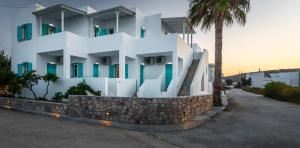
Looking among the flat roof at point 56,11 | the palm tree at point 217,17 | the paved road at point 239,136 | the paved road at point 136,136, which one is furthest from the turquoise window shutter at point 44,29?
the paved road at point 239,136

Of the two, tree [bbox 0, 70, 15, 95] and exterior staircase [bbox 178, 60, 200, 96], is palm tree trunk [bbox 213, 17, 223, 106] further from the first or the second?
tree [bbox 0, 70, 15, 95]

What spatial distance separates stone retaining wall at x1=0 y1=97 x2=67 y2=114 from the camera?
450 inches

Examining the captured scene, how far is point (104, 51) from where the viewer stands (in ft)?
52.7

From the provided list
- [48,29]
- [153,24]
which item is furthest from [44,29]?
[153,24]

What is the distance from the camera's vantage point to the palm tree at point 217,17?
48.7 feet

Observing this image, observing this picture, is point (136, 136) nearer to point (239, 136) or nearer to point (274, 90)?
point (239, 136)

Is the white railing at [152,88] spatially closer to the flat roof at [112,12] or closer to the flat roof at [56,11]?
the flat roof at [112,12]

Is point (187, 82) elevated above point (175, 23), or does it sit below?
below

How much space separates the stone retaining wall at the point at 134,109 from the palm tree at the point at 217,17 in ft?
17.5

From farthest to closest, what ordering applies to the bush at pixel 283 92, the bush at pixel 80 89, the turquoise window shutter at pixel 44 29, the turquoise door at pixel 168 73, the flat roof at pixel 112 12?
the bush at pixel 283 92 → the turquoise window shutter at pixel 44 29 → the turquoise door at pixel 168 73 → the flat roof at pixel 112 12 → the bush at pixel 80 89

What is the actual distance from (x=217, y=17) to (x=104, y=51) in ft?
29.7

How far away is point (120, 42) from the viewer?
15.3 metres

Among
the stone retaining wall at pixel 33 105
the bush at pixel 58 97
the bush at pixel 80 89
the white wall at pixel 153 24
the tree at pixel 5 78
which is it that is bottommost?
the stone retaining wall at pixel 33 105

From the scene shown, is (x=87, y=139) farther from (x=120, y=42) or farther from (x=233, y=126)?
(x=120, y=42)
